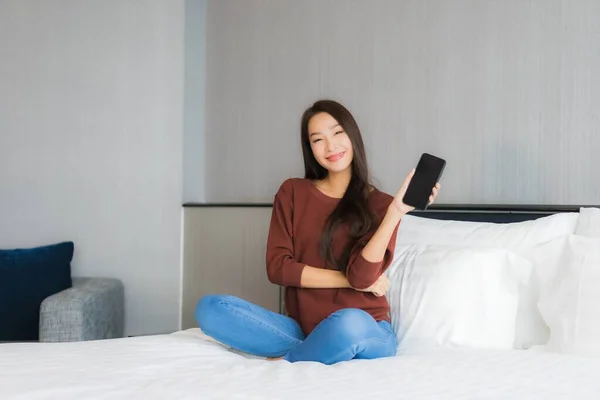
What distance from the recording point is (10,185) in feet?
11.9

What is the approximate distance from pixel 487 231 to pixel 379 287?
421mm

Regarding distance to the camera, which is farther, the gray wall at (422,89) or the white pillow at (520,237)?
the gray wall at (422,89)

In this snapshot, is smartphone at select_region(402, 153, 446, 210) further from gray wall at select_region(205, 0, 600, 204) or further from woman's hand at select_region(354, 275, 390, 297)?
gray wall at select_region(205, 0, 600, 204)

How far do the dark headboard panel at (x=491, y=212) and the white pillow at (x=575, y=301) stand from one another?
0.32 metres

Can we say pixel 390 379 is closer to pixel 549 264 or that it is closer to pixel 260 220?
pixel 549 264

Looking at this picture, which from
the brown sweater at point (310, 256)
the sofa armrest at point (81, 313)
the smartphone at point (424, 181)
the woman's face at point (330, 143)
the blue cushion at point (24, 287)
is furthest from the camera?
the blue cushion at point (24, 287)

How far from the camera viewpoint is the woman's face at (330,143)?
2.26 m

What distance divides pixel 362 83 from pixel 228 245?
3.32 feet

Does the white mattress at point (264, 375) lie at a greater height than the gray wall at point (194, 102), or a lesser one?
lesser

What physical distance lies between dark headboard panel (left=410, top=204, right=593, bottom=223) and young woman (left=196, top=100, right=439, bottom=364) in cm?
39

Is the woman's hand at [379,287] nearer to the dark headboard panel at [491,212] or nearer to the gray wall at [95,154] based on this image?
the dark headboard panel at [491,212]

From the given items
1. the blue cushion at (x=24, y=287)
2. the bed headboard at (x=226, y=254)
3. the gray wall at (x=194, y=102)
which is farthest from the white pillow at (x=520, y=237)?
the blue cushion at (x=24, y=287)

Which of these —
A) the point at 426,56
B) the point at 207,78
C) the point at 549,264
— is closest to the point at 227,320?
the point at 549,264

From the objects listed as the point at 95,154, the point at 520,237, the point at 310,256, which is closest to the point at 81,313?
the point at 95,154
